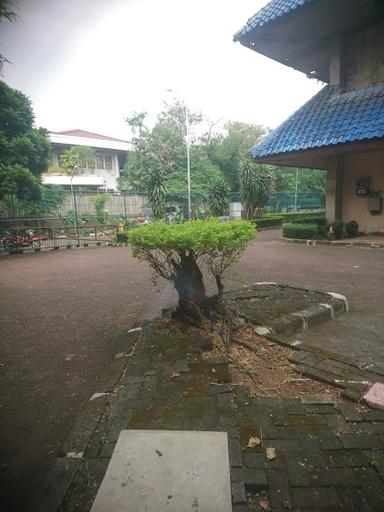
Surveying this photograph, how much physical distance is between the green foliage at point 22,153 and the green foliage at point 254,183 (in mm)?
12854

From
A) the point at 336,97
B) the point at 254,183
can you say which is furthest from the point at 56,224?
the point at 336,97

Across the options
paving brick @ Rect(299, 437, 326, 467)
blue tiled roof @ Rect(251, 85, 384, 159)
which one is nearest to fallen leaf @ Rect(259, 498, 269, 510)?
paving brick @ Rect(299, 437, 326, 467)

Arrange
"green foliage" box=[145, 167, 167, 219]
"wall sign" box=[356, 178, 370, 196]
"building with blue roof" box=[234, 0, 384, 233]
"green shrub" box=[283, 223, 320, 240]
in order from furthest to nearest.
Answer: "green foliage" box=[145, 167, 167, 219] < "green shrub" box=[283, 223, 320, 240] < "wall sign" box=[356, 178, 370, 196] < "building with blue roof" box=[234, 0, 384, 233]

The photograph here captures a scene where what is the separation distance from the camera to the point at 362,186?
12.5m

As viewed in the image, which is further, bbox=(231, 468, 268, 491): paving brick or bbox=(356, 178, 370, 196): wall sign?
bbox=(356, 178, 370, 196): wall sign

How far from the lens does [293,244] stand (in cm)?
1307

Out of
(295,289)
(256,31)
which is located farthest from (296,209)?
(295,289)

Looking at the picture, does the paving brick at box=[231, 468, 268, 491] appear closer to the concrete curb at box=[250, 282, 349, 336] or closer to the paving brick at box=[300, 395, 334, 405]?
the paving brick at box=[300, 395, 334, 405]

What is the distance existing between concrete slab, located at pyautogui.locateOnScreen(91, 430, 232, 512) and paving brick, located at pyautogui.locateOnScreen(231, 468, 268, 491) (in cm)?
6

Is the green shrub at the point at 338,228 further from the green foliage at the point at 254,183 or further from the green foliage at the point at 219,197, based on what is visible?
the green foliage at the point at 219,197

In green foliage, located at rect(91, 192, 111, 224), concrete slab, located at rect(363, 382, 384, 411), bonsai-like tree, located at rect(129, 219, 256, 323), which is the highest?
green foliage, located at rect(91, 192, 111, 224)

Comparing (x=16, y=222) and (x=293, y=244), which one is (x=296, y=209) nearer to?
(x=293, y=244)

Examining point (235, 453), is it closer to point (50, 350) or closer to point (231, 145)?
point (50, 350)

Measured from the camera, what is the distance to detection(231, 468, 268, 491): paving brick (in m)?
1.77
